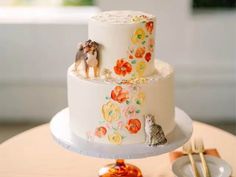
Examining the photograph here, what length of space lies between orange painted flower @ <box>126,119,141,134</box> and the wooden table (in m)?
0.24

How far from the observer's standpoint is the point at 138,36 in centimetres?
130

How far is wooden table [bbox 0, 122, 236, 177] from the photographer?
1.51m

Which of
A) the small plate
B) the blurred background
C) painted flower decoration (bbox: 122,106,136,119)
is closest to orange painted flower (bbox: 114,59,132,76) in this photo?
painted flower decoration (bbox: 122,106,136,119)

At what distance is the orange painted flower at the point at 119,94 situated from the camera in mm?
1289

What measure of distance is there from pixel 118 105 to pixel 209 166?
385mm

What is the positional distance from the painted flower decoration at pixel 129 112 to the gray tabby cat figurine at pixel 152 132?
0.04m

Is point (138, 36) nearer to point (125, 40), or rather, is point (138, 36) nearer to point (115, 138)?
point (125, 40)

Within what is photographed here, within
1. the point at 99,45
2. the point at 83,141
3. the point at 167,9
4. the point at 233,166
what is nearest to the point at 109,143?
the point at 83,141

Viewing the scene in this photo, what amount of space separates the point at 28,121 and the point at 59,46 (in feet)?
1.86

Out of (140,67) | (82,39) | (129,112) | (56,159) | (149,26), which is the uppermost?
(149,26)

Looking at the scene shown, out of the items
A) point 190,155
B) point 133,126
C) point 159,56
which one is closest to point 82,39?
point 159,56

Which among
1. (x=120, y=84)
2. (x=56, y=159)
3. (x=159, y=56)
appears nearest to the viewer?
(x=120, y=84)

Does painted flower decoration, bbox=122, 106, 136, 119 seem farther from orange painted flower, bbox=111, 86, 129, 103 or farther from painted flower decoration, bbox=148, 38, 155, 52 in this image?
painted flower decoration, bbox=148, 38, 155, 52

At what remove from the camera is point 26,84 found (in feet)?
9.81
